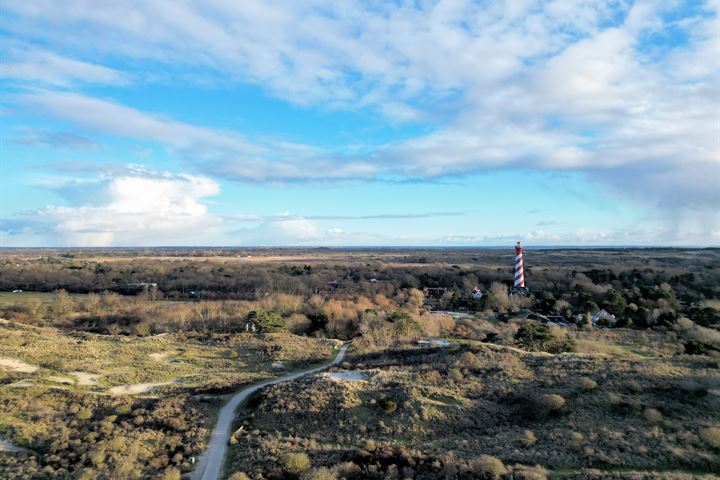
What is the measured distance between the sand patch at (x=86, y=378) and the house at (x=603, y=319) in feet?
186

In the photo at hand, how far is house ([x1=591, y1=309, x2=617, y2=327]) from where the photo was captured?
59.2 metres

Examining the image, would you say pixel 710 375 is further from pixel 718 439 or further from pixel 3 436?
pixel 3 436

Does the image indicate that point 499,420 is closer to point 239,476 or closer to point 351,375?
point 351,375

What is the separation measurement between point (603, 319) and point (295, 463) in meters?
53.2

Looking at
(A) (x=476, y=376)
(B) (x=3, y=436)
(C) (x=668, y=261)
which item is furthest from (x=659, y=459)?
(C) (x=668, y=261)

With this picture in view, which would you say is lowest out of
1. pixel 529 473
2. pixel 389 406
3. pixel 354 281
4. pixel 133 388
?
pixel 133 388

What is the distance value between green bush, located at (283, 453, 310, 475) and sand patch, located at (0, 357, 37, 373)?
103 ft

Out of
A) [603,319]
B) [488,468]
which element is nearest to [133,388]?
[488,468]

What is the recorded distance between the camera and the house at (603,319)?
59.2 metres

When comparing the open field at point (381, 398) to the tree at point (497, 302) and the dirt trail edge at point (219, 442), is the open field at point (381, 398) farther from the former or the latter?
the tree at point (497, 302)

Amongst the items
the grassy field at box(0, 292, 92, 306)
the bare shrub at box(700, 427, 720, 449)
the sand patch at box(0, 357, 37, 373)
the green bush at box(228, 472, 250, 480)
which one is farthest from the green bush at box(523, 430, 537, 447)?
the grassy field at box(0, 292, 92, 306)

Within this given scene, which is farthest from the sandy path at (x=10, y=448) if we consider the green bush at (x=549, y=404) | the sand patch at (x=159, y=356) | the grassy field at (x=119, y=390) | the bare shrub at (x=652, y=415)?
the bare shrub at (x=652, y=415)

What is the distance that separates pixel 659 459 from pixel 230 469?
17955mm

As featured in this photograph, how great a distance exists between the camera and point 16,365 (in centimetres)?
3981
